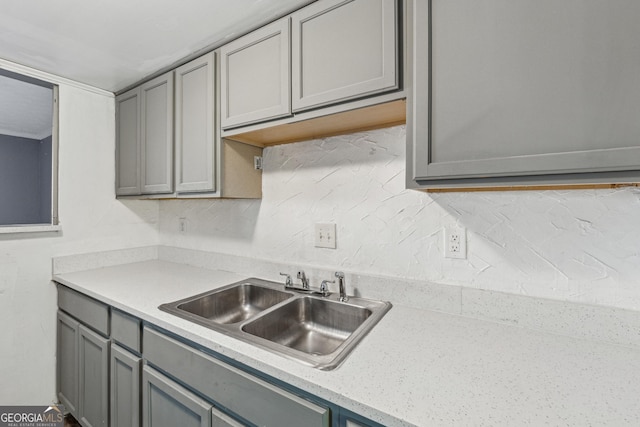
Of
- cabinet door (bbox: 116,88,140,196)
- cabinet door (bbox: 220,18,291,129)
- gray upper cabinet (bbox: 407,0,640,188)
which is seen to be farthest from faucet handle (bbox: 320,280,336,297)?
cabinet door (bbox: 116,88,140,196)

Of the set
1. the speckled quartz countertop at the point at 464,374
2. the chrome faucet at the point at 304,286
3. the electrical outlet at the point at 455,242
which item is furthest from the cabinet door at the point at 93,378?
the electrical outlet at the point at 455,242

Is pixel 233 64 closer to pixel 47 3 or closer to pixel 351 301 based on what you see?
pixel 47 3

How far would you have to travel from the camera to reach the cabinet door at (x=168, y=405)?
103cm

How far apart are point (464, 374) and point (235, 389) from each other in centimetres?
67

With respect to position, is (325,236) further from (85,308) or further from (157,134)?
(85,308)

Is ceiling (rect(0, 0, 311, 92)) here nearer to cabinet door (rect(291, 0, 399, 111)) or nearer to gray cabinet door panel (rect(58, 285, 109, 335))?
cabinet door (rect(291, 0, 399, 111))

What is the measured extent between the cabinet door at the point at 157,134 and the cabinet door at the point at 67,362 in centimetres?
90

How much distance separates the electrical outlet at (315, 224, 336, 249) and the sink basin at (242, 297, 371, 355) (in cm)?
27

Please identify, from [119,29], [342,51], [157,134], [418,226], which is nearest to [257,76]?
[342,51]

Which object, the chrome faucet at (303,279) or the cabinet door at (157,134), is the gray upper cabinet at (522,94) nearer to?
the chrome faucet at (303,279)

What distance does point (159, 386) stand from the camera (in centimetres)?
118

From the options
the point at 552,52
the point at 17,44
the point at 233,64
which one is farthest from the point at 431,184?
the point at 17,44

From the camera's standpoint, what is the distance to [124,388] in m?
1.36

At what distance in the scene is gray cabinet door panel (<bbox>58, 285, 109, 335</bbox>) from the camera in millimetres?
1479
